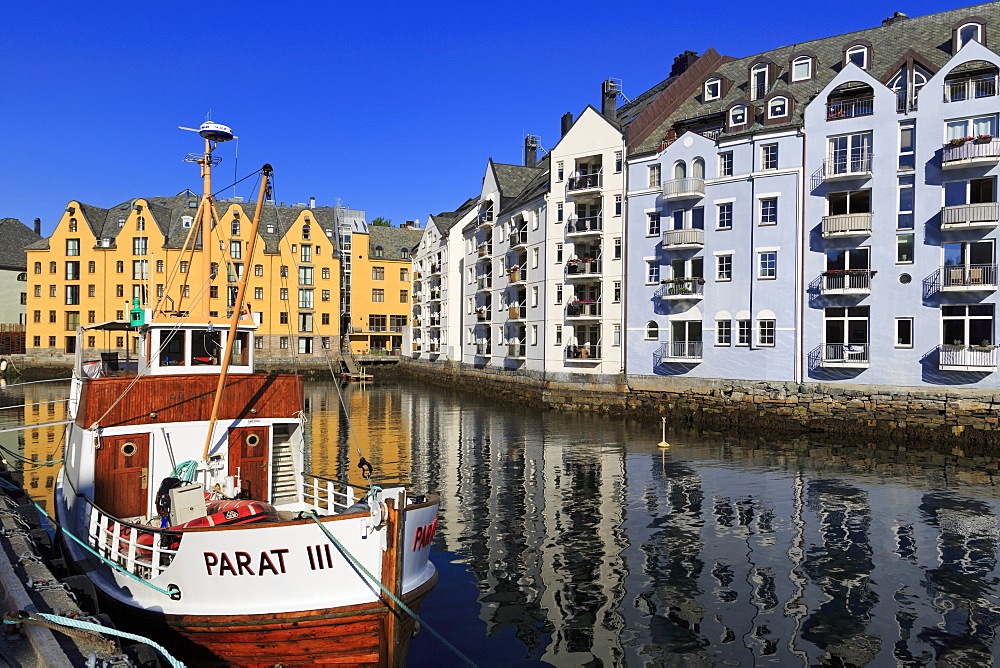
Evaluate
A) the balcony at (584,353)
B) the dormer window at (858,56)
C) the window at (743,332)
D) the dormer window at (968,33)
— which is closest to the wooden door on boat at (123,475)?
the window at (743,332)


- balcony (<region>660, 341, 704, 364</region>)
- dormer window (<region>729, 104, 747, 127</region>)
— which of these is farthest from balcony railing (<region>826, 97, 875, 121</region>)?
balcony (<region>660, 341, 704, 364</region>)

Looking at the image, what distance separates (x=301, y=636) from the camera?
42.5 ft

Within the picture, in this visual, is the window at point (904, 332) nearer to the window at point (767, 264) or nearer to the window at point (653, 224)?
the window at point (767, 264)

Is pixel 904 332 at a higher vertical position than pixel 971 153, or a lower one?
lower

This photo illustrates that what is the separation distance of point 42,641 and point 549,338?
171ft

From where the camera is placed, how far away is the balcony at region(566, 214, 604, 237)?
57.6 metres

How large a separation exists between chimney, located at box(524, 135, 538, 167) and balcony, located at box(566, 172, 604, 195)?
25.0m

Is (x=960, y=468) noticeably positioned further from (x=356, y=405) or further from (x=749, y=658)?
(x=356, y=405)

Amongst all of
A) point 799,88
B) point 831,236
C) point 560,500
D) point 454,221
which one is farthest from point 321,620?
point 454,221

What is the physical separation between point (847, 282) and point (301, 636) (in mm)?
41387

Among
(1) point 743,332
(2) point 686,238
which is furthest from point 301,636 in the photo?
(2) point 686,238

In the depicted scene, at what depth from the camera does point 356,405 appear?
63719 millimetres

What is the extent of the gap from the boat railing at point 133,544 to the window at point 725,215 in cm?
4375

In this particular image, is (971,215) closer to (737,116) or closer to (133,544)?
(737,116)
